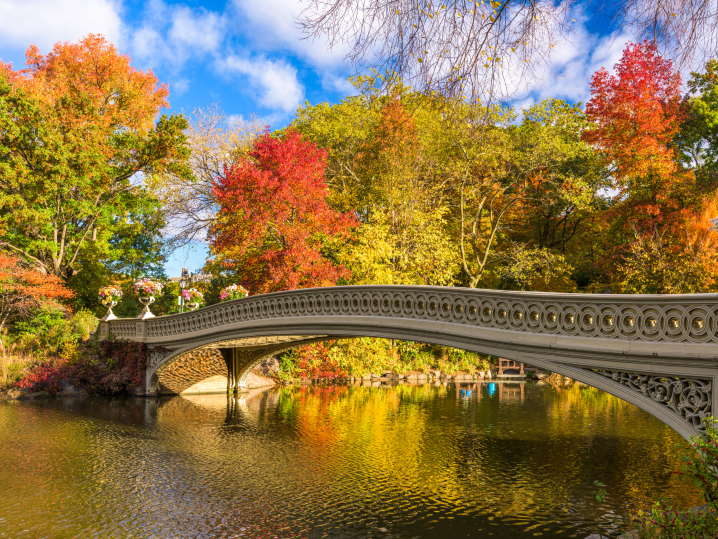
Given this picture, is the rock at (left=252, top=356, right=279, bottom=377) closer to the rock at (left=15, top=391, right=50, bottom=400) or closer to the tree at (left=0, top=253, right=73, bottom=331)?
the rock at (left=15, top=391, right=50, bottom=400)

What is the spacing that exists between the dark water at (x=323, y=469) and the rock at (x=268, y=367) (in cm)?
527

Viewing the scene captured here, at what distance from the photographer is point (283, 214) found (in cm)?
2047

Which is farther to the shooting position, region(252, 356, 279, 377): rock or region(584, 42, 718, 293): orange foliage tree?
region(252, 356, 279, 377): rock

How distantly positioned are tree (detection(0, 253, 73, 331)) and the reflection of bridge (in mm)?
13189

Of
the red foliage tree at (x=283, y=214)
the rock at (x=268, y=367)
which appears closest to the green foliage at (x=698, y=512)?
the red foliage tree at (x=283, y=214)

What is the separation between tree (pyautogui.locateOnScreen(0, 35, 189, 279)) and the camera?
22.0 metres

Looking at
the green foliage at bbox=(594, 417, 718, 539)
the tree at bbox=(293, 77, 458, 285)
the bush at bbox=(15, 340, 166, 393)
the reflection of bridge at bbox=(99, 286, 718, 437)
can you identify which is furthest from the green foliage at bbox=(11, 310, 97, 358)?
the green foliage at bbox=(594, 417, 718, 539)

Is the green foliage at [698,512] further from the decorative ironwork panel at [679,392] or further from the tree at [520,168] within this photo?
the tree at [520,168]

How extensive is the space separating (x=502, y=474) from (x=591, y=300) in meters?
4.40

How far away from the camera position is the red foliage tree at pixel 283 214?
20.2 meters

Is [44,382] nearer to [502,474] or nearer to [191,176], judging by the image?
[191,176]

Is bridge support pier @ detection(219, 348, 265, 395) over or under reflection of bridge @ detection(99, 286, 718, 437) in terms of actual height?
under

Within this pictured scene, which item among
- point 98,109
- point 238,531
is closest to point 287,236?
point 98,109

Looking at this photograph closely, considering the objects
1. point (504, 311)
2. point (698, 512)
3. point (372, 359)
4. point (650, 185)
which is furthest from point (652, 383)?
point (650, 185)
